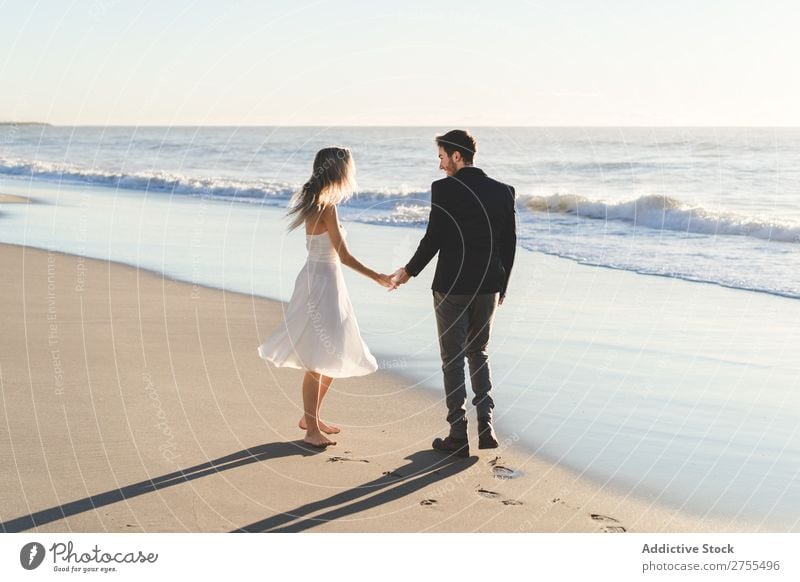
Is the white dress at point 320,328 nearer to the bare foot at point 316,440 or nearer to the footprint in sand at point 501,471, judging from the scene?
the bare foot at point 316,440

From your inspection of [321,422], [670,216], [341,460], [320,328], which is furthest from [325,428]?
[670,216]

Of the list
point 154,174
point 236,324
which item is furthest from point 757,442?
point 154,174

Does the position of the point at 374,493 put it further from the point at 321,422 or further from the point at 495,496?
the point at 321,422

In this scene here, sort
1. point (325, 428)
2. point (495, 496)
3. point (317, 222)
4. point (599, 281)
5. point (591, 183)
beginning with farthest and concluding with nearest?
1. point (591, 183)
2. point (599, 281)
3. point (325, 428)
4. point (317, 222)
5. point (495, 496)

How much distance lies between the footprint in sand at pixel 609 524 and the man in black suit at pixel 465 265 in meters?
1.26

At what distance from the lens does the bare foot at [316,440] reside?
7.11m

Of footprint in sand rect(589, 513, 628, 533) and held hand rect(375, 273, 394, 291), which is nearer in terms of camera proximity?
footprint in sand rect(589, 513, 628, 533)

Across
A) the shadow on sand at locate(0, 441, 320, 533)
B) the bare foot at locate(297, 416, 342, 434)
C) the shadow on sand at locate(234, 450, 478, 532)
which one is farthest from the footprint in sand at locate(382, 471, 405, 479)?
the bare foot at locate(297, 416, 342, 434)

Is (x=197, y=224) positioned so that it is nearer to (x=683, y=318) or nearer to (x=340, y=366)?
(x=683, y=318)

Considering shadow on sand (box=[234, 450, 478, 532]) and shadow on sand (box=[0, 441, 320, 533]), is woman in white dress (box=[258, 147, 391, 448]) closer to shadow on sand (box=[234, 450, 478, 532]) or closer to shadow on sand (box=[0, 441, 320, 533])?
shadow on sand (box=[0, 441, 320, 533])

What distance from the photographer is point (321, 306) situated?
7164 mm

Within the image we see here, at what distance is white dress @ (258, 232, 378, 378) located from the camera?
7137 mm

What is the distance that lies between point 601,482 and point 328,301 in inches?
89.5

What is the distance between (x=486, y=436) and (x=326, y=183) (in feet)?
6.97
